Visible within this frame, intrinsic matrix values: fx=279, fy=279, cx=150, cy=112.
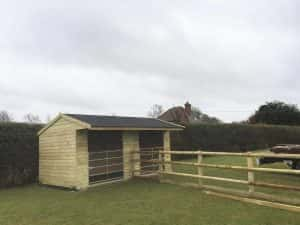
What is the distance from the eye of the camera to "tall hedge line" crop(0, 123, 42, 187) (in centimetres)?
935

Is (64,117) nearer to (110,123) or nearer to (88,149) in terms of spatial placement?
(88,149)

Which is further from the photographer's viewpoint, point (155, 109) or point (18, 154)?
point (155, 109)

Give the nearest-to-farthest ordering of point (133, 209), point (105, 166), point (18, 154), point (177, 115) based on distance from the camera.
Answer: point (133, 209) → point (105, 166) → point (18, 154) → point (177, 115)

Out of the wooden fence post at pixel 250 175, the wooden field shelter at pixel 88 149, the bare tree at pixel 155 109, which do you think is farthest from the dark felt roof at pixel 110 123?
Result: the bare tree at pixel 155 109

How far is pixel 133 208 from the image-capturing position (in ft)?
19.2

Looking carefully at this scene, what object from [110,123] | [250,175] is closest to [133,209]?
[250,175]

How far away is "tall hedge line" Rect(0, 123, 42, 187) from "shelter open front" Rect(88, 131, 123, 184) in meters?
2.66

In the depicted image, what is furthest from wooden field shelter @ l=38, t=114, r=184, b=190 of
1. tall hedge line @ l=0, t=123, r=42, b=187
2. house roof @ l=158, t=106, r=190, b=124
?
house roof @ l=158, t=106, r=190, b=124

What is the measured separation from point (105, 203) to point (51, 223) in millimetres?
1500

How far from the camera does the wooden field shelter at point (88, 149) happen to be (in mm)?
8359

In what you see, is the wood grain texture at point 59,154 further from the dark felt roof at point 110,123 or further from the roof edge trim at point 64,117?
the dark felt roof at point 110,123

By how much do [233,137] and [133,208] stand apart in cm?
1325

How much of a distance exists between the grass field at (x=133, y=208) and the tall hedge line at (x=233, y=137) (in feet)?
25.4

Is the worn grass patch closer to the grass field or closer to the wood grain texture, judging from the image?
the grass field
